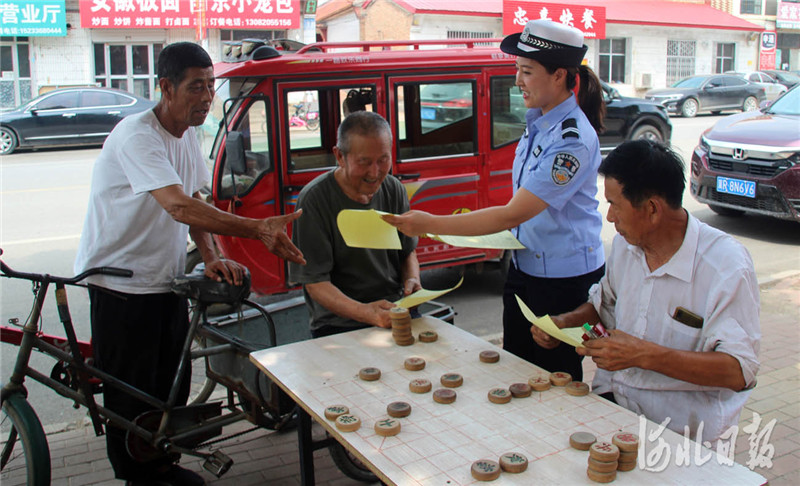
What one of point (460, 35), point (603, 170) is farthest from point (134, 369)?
point (460, 35)

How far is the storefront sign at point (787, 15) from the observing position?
109 ft

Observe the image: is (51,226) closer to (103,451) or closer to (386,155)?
A: (103,451)

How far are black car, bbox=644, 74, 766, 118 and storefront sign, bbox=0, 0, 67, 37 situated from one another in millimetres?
18094

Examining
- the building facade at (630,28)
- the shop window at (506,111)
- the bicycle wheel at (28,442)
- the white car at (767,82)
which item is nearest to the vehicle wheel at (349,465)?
the bicycle wheel at (28,442)

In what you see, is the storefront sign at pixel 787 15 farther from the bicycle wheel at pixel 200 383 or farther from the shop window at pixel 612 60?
the bicycle wheel at pixel 200 383

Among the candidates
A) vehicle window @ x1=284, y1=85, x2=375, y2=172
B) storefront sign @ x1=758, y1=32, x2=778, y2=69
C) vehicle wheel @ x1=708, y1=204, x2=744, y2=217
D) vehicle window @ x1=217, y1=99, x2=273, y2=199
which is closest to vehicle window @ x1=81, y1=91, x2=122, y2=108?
vehicle window @ x1=284, y1=85, x2=375, y2=172

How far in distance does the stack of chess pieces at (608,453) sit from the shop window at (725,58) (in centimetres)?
3337

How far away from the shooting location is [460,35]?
25688 mm

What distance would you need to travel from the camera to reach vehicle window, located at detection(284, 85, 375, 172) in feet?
18.3

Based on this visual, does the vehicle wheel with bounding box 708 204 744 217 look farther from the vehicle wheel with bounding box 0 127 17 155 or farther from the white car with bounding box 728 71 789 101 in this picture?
the white car with bounding box 728 71 789 101

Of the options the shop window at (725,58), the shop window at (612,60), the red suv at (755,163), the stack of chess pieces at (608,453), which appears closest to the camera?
the stack of chess pieces at (608,453)

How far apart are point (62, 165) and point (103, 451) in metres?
11.1

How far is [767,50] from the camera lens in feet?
108

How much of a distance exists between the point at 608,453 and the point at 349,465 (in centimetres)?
183
